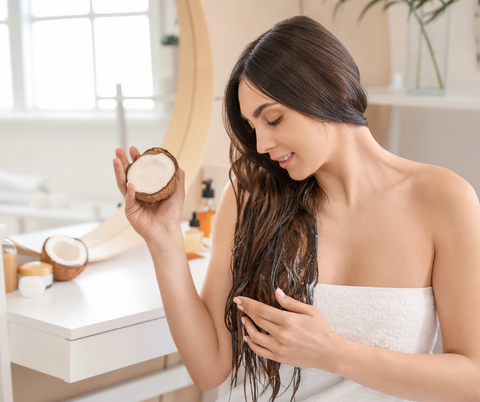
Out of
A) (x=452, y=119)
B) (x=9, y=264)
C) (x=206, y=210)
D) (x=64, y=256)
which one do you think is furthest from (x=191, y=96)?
(x=452, y=119)

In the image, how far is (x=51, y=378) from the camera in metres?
1.27

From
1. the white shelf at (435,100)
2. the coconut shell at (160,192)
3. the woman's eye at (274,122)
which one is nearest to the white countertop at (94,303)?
the coconut shell at (160,192)

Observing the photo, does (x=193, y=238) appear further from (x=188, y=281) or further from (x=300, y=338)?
(x=300, y=338)

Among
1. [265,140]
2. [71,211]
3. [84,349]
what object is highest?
[265,140]

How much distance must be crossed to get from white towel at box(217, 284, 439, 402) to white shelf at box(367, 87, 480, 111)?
29.3 inches

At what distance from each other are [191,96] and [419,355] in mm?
1000

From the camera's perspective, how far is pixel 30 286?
1.08 m

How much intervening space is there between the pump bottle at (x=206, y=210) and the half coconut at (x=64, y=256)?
403 millimetres

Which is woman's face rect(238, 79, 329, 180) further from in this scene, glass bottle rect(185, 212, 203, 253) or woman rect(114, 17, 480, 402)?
glass bottle rect(185, 212, 203, 253)

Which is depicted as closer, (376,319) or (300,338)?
(300,338)

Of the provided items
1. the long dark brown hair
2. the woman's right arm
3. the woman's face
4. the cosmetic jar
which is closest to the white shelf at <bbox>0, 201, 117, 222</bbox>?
the cosmetic jar

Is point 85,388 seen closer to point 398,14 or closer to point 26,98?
point 26,98

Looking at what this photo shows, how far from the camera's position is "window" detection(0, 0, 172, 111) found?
3.77 ft

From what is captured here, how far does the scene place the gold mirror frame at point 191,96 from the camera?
4.84ft
